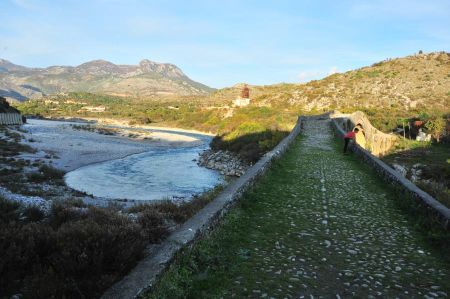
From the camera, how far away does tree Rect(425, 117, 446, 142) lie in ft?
120

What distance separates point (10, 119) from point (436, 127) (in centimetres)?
8143

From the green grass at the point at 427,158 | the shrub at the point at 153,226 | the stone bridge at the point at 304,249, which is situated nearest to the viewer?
the stone bridge at the point at 304,249

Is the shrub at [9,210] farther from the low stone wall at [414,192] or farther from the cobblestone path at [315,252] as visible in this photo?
the low stone wall at [414,192]

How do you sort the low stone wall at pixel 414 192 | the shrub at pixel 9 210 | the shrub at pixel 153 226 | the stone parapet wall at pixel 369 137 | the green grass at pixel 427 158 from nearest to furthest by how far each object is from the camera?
the shrub at pixel 153 226 → the low stone wall at pixel 414 192 → the shrub at pixel 9 210 → the green grass at pixel 427 158 → the stone parapet wall at pixel 369 137

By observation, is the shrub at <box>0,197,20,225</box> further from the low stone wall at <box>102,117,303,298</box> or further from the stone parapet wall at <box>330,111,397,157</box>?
the stone parapet wall at <box>330,111,397,157</box>

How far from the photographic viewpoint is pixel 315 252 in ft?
23.0

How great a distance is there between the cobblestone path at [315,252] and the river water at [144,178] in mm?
14076

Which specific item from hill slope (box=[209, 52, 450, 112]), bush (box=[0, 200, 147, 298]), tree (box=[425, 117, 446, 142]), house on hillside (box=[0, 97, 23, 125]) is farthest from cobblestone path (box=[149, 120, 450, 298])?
house on hillside (box=[0, 97, 23, 125])

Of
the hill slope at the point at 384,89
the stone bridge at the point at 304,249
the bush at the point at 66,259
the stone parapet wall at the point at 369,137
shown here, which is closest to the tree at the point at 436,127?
the stone parapet wall at the point at 369,137

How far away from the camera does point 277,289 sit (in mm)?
5523

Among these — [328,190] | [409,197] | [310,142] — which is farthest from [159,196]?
[409,197]

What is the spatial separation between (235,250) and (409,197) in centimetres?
629

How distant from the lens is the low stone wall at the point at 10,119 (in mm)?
77250

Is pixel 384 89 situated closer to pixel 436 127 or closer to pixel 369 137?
pixel 436 127
